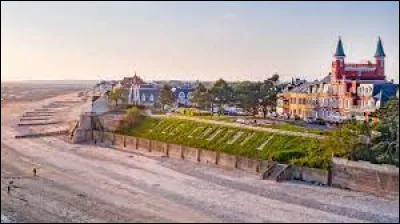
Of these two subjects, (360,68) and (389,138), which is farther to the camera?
(360,68)

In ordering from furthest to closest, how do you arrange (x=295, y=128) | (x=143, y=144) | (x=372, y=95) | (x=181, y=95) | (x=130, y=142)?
(x=181, y=95) → (x=130, y=142) → (x=143, y=144) → (x=372, y=95) → (x=295, y=128)

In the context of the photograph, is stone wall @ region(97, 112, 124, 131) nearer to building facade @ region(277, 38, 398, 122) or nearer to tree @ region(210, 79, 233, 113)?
tree @ region(210, 79, 233, 113)

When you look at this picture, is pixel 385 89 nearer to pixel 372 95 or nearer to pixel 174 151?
pixel 372 95

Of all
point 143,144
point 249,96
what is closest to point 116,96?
point 249,96

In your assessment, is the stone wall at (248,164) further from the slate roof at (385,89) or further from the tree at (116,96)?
the tree at (116,96)

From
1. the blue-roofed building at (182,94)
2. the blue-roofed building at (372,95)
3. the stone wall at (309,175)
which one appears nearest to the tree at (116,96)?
the blue-roofed building at (182,94)

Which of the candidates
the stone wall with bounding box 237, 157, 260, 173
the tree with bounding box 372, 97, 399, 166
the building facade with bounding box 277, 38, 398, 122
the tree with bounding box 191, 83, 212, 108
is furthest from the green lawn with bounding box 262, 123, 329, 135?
the tree with bounding box 191, 83, 212, 108
